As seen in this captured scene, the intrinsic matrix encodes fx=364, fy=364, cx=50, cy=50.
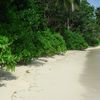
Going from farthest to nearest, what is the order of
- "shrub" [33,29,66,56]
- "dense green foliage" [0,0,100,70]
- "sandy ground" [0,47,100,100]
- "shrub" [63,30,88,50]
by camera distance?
"shrub" [63,30,88,50], "shrub" [33,29,66,56], "dense green foliage" [0,0,100,70], "sandy ground" [0,47,100,100]

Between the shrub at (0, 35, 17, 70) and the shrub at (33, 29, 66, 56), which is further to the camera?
the shrub at (33, 29, 66, 56)

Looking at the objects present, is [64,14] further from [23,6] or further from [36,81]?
[36,81]

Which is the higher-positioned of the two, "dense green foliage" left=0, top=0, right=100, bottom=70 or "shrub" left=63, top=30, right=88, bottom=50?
"dense green foliage" left=0, top=0, right=100, bottom=70

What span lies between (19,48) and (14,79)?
180 centimetres

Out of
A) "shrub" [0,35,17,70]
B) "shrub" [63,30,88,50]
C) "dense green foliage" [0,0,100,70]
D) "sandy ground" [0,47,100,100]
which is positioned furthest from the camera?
"shrub" [63,30,88,50]

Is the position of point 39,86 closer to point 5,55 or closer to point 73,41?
point 5,55

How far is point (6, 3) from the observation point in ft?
50.8

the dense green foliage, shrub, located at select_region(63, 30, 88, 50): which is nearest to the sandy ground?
the dense green foliage

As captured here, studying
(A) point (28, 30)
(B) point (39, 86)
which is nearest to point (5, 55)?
(B) point (39, 86)

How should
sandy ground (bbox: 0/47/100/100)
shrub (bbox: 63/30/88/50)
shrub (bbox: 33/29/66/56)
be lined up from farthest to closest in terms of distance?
shrub (bbox: 63/30/88/50) < shrub (bbox: 33/29/66/56) < sandy ground (bbox: 0/47/100/100)

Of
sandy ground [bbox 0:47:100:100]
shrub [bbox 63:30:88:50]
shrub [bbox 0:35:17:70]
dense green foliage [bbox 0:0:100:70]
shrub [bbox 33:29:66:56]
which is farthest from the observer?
shrub [bbox 63:30:88:50]

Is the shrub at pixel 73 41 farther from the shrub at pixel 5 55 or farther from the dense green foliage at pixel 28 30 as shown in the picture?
the shrub at pixel 5 55

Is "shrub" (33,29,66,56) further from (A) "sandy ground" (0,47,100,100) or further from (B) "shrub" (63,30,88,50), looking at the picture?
(B) "shrub" (63,30,88,50)

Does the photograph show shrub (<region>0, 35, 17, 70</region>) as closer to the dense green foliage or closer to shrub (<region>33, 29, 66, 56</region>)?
the dense green foliage
